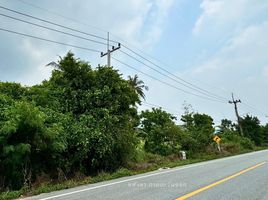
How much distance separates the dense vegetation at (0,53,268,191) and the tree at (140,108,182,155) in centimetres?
658

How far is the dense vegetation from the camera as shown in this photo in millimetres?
10719

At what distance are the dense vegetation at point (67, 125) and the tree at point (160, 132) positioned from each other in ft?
21.6

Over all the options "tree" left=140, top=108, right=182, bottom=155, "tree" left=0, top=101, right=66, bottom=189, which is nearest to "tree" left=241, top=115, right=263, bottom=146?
"tree" left=140, top=108, right=182, bottom=155

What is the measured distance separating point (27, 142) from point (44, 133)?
64 centimetres

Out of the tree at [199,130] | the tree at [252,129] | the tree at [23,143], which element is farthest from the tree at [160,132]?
the tree at [252,129]

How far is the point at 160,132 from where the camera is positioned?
2656 cm

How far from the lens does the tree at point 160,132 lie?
25.8 meters

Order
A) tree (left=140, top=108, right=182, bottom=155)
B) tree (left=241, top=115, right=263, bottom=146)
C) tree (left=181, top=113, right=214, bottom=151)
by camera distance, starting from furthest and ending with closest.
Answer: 1. tree (left=241, top=115, right=263, bottom=146)
2. tree (left=181, top=113, right=214, bottom=151)
3. tree (left=140, top=108, right=182, bottom=155)

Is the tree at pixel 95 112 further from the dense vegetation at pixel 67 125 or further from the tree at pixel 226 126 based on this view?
the tree at pixel 226 126

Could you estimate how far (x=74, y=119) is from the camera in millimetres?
14281

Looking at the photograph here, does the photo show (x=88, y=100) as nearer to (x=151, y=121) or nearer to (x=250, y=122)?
(x=151, y=121)

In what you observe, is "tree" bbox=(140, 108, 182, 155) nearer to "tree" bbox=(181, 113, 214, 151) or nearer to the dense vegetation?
"tree" bbox=(181, 113, 214, 151)

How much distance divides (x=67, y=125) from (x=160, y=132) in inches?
553

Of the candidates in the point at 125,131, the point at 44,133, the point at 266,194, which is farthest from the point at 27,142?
the point at 266,194
